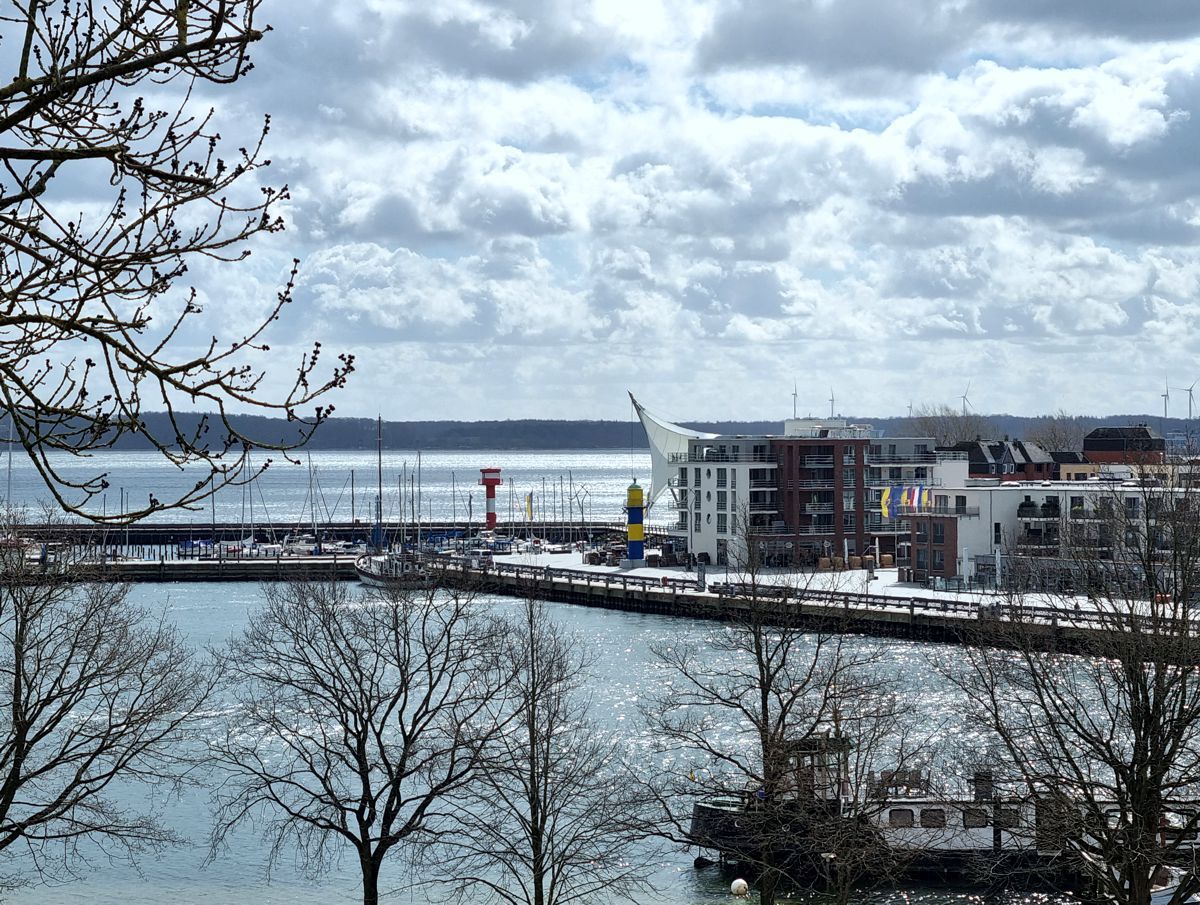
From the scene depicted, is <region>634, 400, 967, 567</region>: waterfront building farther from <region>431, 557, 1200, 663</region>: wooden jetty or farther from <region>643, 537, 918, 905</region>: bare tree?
<region>643, 537, 918, 905</region>: bare tree

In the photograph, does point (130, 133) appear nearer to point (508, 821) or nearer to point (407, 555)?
point (508, 821)

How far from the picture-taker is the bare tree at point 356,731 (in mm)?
21000

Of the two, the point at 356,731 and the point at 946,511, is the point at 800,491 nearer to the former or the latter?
the point at 946,511

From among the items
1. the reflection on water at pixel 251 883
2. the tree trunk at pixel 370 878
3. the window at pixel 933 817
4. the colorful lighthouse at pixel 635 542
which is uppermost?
the colorful lighthouse at pixel 635 542

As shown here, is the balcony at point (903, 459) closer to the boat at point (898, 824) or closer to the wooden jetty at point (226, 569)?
the wooden jetty at point (226, 569)

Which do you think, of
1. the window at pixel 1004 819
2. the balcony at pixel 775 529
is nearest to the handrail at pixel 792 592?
the balcony at pixel 775 529

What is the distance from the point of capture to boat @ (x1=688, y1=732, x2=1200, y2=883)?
59.3 ft

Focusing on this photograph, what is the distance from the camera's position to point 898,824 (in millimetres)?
26875

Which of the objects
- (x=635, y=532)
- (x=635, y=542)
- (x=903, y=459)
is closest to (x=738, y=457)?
(x=635, y=532)

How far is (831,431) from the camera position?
84500 mm

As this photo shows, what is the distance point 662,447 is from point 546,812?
7500cm

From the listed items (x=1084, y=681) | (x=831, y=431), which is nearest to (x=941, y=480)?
(x=831, y=431)

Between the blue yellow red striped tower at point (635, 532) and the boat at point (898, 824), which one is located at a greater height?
the blue yellow red striped tower at point (635, 532)

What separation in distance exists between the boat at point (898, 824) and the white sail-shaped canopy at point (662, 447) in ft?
196
